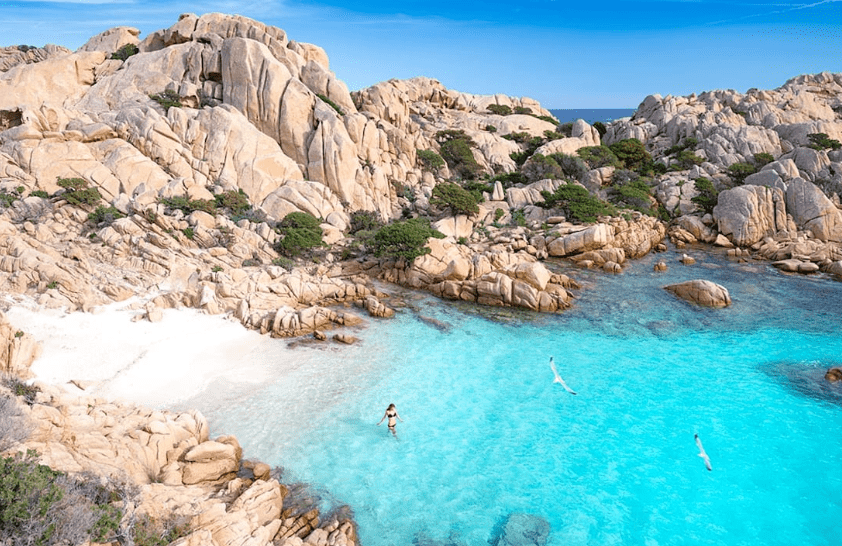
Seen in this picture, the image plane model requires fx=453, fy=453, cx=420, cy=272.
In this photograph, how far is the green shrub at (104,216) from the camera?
107 ft

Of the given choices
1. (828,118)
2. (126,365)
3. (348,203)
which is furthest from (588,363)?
(828,118)

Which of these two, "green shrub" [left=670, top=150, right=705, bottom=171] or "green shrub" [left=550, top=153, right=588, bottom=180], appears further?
"green shrub" [left=670, top=150, right=705, bottom=171]

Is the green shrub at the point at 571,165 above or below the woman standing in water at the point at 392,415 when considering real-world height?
above

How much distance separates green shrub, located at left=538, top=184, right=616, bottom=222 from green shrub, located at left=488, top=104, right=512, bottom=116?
43.5 metres

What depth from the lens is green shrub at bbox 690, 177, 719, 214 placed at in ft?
176

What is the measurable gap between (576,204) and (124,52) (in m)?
56.5

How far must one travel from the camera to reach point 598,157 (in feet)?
214

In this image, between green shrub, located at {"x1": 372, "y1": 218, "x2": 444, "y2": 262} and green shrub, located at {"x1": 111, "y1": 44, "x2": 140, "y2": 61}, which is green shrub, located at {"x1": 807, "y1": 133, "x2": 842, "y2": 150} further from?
green shrub, located at {"x1": 111, "y1": 44, "x2": 140, "y2": 61}

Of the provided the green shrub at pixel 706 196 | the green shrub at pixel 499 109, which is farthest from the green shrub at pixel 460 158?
the green shrub at pixel 706 196

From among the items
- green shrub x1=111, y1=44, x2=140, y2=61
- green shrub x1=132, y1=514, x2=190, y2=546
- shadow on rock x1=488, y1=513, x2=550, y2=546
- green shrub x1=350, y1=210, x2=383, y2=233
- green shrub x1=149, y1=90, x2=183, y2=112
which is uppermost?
green shrub x1=111, y1=44, x2=140, y2=61

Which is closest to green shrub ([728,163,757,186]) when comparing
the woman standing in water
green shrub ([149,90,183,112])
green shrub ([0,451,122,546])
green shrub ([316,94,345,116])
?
green shrub ([316,94,345,116])

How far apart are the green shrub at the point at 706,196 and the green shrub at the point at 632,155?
13.1m

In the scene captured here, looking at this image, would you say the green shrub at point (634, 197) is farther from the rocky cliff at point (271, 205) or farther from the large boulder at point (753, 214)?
the large boulder at point (753, 214)

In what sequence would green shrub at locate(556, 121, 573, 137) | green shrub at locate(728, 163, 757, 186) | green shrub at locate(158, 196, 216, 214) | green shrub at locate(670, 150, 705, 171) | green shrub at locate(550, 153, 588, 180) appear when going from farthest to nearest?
green shrub at locate(556, 121, 573, 137) → green shrub at locate(670, 150, 705, 171) → green shrub at locate(550, 153, 588, 180) → green shrub at locate(728, 163, 757, 186) → green shrub at locate(158, 196, 216, 214)
